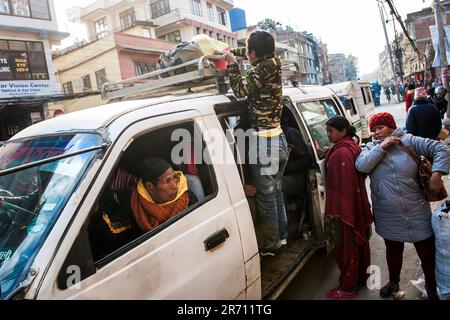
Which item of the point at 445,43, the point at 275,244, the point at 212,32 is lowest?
the point at 275,244

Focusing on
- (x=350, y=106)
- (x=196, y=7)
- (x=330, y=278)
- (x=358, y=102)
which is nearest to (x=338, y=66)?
(x=196, y=7)

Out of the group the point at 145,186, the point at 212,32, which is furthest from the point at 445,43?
the point at 212,32

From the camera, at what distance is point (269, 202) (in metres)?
2.89

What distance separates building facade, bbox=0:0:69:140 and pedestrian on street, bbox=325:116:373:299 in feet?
55.5

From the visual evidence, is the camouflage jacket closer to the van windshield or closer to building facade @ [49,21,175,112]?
the van windshield

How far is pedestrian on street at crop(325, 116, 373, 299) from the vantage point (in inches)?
116

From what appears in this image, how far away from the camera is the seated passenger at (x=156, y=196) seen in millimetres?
2066

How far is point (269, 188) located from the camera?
9.49 ft

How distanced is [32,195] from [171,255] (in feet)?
2.78

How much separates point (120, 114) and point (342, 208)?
197cm

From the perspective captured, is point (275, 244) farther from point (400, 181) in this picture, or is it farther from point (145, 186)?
point (145, 186)

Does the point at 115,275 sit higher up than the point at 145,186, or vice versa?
the point at 145,186

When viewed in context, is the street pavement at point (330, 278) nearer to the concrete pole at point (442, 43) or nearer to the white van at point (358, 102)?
the white van at point (358, 102)

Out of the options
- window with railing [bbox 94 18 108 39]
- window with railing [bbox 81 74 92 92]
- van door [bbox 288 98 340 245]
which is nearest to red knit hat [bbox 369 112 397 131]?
van door [bbox 288 98 340 245]
